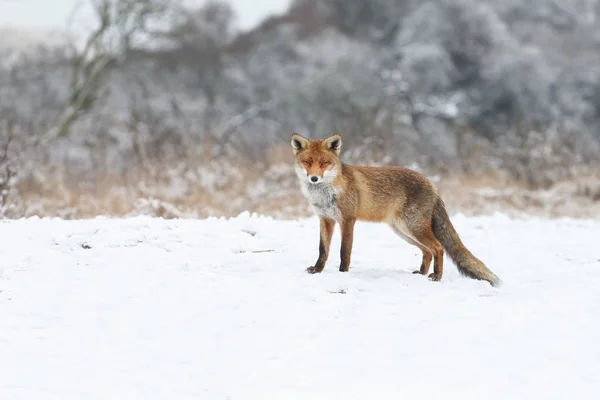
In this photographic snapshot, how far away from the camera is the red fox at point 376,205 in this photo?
5.86 metres

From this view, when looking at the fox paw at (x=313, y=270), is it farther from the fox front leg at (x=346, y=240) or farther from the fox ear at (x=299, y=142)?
the fox ear at (x=299, y=142)

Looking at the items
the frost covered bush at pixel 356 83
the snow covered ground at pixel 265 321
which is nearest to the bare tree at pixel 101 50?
the frost covered bush at pixel 356 83

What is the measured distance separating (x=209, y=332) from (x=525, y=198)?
1104 cm

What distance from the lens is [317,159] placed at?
5.68 metres

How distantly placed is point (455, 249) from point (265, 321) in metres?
2.20

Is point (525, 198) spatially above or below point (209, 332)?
above

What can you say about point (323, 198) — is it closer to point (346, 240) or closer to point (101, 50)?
point (346, 240)

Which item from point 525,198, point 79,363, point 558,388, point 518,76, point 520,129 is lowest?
point 79,363

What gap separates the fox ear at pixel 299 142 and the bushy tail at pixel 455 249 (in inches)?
53.6

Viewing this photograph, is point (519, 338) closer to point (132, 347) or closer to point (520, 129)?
point (132, 347)

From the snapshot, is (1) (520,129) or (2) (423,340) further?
(1) (520,129)

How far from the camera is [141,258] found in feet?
19.7

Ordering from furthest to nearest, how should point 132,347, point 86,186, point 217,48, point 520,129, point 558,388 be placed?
point 217,48
point 520,129
point 86,186
point 132,347
point 558,388

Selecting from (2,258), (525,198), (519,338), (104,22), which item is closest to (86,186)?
(2,258)
